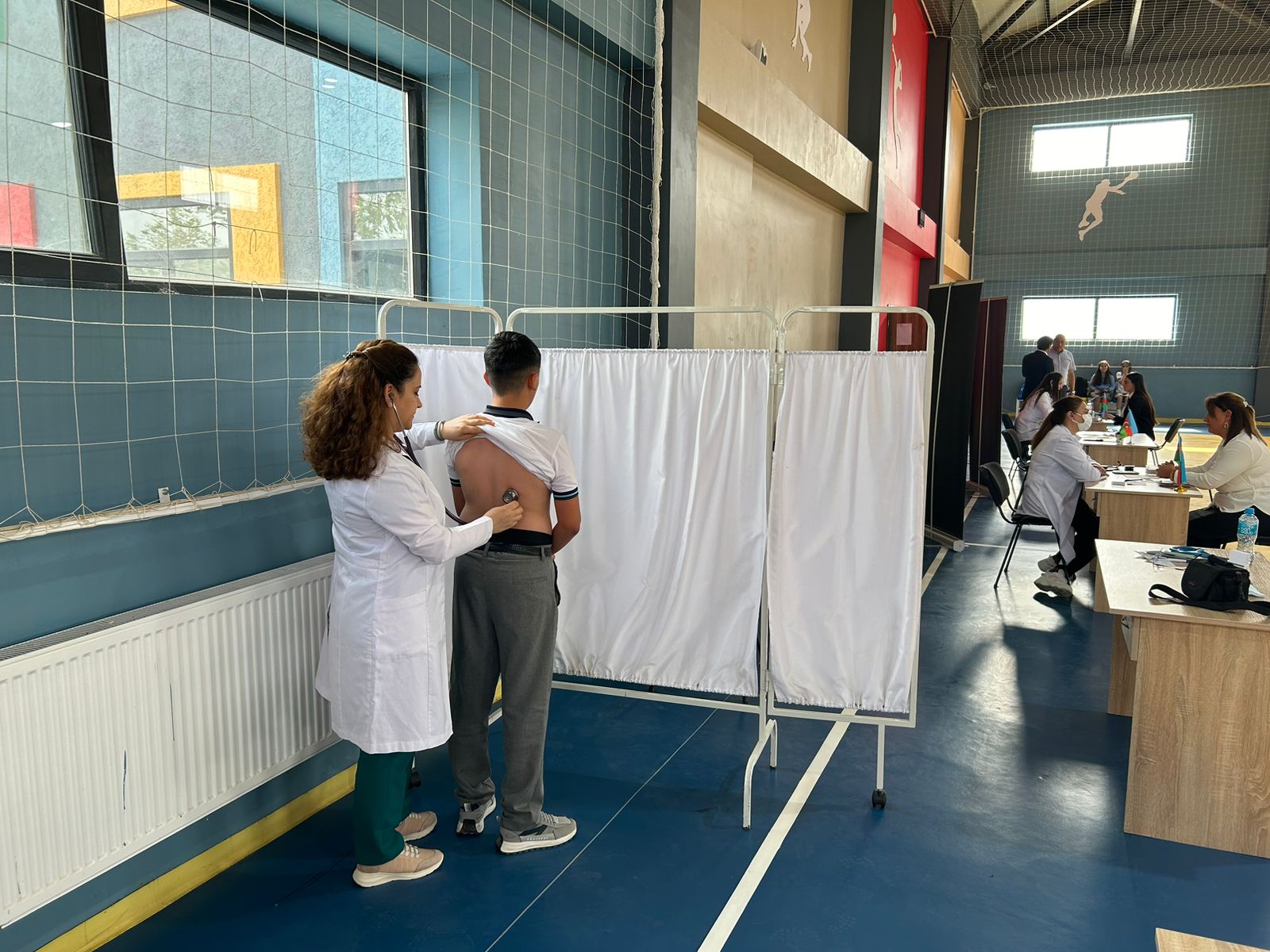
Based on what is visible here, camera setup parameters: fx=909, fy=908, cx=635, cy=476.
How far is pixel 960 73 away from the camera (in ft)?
47.1

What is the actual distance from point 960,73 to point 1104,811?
45.5 ft

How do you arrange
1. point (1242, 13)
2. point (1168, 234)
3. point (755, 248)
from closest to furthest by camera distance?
1. point (755, 248)
2. point (1242, 13)
3. point (1168, 234)

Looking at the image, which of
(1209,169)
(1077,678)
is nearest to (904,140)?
(1209,169)

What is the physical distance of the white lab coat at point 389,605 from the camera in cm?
245

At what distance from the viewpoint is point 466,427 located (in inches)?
108

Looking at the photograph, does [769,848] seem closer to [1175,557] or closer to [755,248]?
[1175,557]

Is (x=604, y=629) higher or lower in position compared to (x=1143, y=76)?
lower

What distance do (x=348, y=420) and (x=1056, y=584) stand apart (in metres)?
5.21

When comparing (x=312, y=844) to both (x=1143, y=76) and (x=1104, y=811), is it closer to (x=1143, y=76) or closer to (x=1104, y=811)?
(x=1104, y=811)

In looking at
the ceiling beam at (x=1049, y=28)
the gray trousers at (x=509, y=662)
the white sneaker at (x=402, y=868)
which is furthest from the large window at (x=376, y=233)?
the ceiling beam at (x=1049, y=28)

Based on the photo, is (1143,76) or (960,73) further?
(1143,76)

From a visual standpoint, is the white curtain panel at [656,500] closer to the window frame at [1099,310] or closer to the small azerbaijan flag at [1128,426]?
the small azerbaijan flag at [1128,426]

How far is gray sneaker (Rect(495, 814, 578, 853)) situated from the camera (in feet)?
9.52

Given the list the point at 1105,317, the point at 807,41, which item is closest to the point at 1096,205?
the point at 1105,317
